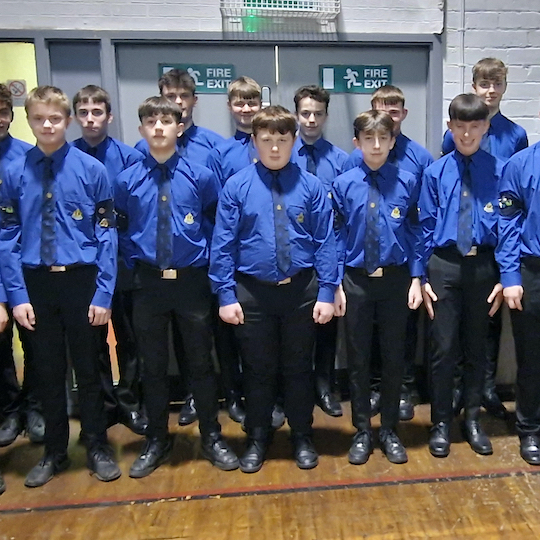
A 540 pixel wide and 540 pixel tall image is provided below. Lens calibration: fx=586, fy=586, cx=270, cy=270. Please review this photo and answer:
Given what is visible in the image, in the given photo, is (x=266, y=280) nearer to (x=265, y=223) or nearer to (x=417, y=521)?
(x=265, y=223)

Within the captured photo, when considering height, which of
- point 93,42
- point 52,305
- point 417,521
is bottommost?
point 417,521

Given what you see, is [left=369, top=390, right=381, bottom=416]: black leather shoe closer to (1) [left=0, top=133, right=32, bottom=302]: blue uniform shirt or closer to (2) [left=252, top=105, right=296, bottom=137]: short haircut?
(2) [left=252, top=105, right=296, bottom=137]: short haircut

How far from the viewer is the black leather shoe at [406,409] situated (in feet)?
10.0

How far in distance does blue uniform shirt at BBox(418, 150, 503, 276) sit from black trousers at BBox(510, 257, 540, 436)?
0.21m

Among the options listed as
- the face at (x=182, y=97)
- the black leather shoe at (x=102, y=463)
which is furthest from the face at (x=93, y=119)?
the black leather shoe at (x=102, y=463)

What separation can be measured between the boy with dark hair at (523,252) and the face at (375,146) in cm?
54

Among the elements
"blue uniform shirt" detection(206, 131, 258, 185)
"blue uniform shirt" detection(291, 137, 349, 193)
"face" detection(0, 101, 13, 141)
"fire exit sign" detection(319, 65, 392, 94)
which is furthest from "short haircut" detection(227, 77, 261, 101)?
"face" detection(0, 101, 13, 141)

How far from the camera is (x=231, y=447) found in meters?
2.78

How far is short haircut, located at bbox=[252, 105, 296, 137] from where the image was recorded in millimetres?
2375

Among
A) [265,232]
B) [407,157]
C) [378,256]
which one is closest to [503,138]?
[407,157]

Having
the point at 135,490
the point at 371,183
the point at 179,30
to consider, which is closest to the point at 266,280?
the point at 371,183

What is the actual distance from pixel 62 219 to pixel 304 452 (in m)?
1.44

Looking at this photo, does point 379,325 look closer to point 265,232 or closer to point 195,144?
point 265,232

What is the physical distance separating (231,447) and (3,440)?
113 cm
